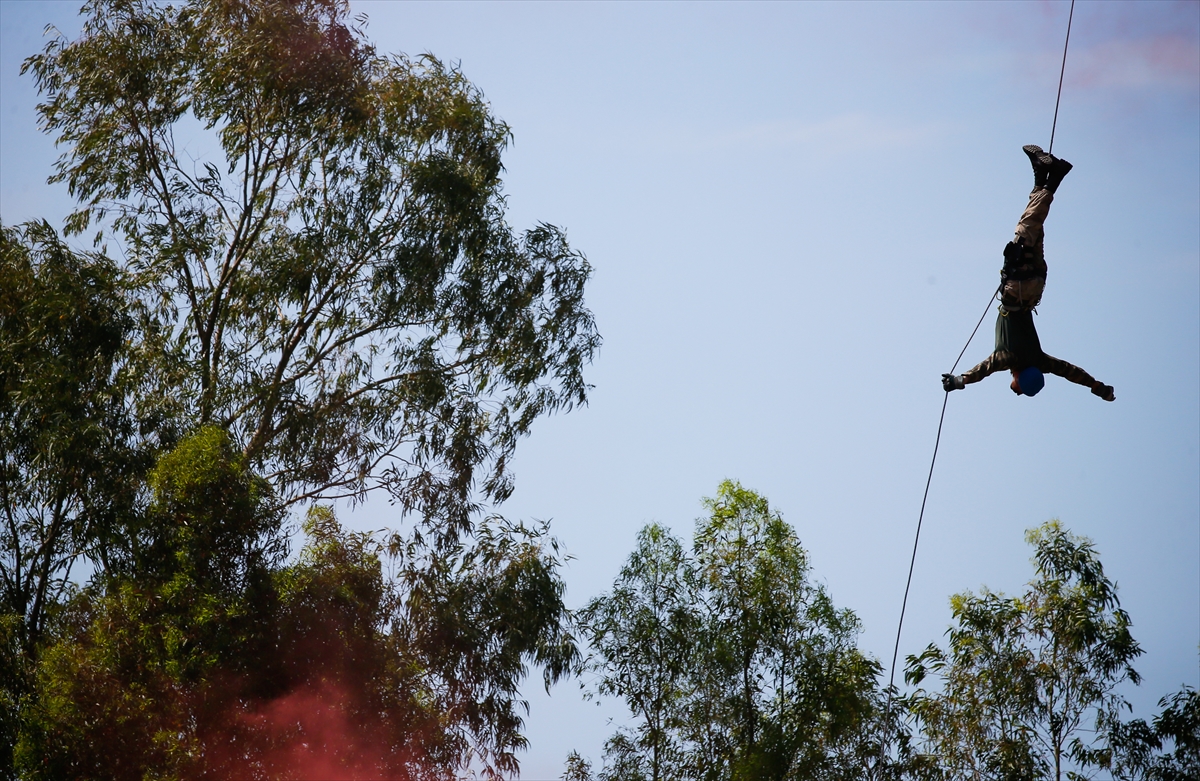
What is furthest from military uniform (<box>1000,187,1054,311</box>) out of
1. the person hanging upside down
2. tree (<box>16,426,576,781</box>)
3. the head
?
tree (<box>16,426,576,781</box>)

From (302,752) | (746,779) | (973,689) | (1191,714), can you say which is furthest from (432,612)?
(1191,714)

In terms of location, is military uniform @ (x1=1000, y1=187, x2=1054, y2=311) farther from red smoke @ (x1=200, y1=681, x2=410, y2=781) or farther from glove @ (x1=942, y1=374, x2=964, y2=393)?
red smoke @ (x1=200, y1=681, x2=410, y2=781)

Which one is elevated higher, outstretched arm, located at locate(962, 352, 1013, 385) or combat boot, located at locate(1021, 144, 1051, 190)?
combat boot, located at locate(1021, 144, 1051, 190)

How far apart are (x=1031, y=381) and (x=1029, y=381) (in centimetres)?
1

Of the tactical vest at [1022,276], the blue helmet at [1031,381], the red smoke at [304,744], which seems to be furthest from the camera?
the red smoke at [304,744]

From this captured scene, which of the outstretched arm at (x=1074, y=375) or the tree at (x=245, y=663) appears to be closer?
the outstretched arm at (x=1074, y=375)

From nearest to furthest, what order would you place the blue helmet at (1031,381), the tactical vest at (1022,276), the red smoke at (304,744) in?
the blue helmet at (1031,381) < the tactical vest at (1022,276) < the red smoke at (304,744)

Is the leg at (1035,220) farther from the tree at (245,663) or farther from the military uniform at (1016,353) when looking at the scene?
the tree at (245,663)

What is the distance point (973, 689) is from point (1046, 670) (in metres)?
0.99

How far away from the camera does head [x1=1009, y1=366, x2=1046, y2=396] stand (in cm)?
957

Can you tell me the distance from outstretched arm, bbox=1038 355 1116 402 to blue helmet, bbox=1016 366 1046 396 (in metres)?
0.18

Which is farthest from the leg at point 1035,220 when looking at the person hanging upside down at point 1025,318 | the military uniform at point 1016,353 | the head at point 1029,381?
the head at point 1029,381

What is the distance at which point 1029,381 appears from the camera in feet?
31.4

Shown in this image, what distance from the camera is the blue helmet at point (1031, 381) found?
9570mm
